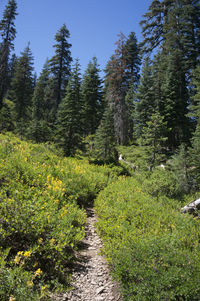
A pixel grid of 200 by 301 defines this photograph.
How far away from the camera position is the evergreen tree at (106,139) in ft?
45.9

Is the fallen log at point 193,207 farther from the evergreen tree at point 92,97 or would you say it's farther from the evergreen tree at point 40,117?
the evergreen tree at point 92,97

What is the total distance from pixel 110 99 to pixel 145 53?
1361cm

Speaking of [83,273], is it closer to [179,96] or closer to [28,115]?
[179,96]

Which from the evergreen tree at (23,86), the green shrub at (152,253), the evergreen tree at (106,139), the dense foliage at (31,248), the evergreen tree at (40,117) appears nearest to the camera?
the dense foliage at (31,248)

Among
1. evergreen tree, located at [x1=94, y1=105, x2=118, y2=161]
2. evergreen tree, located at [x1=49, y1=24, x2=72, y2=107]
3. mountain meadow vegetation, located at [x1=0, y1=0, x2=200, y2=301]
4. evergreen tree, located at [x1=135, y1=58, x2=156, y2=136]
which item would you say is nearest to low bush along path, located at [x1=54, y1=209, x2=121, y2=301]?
mountain meadow vegetation, located at [x1=0, y1=0, x2=200, y2=301]

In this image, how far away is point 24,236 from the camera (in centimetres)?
352

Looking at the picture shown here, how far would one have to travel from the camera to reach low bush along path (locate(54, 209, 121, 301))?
3137 mm

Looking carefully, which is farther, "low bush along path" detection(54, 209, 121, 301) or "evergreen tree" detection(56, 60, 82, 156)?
"evergreen tree" detection(56, 60, 82, 156)

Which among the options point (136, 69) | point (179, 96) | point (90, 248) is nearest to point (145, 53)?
point (136, 69)

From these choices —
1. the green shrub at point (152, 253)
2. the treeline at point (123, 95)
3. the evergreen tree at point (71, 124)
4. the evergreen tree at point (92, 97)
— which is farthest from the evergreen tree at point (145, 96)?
the green shrub at point (152, 253)

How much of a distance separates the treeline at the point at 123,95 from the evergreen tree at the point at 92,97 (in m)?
0.13

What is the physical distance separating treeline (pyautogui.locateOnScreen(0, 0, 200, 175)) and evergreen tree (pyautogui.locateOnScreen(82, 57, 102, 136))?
0.13 m

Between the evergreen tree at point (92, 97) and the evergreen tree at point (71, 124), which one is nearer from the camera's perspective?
the evergreen tree at point (71, 124)

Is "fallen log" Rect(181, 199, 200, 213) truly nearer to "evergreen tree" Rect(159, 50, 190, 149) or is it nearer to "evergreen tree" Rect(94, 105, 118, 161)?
"evergreen tree" Rect(94, 105, 118, 161)
